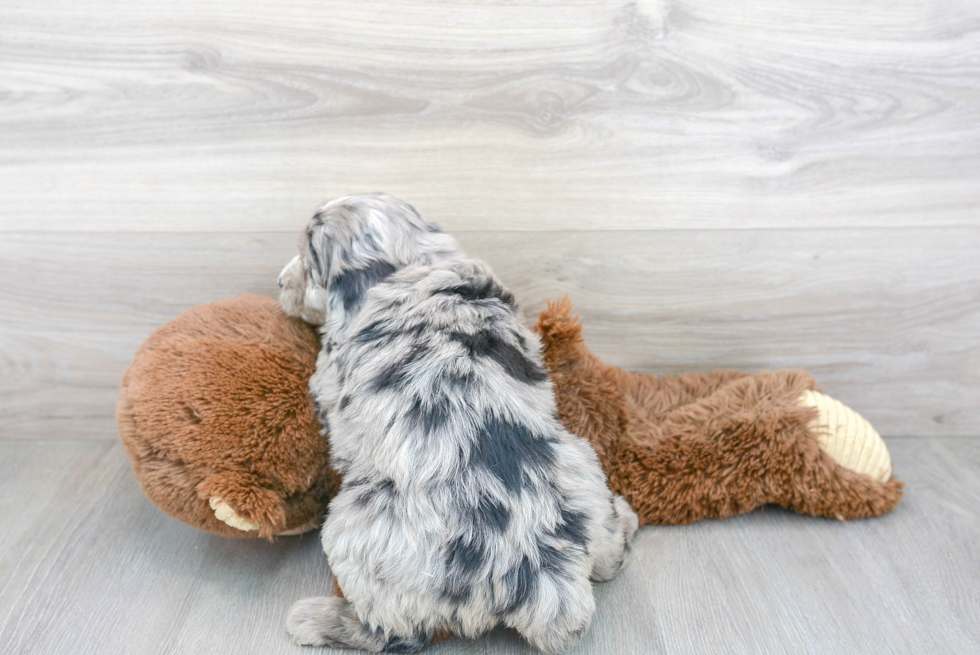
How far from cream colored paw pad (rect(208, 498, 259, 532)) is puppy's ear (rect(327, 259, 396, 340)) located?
465mm

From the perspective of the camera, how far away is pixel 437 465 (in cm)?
142

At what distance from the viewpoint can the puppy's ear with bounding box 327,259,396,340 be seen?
Result: 1605mm

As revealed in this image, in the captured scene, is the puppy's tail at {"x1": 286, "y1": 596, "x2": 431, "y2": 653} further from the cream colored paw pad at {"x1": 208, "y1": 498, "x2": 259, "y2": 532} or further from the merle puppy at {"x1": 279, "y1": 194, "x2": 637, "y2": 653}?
the cream colored paw pad at {"x1": 208, "y1": 498, "x2": 259, "y2": 532}

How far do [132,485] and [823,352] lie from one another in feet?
7.10

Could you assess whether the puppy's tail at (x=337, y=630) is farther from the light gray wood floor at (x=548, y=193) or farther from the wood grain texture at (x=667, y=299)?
the wood grain texture at (x=667, y=299)

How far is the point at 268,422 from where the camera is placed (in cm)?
171

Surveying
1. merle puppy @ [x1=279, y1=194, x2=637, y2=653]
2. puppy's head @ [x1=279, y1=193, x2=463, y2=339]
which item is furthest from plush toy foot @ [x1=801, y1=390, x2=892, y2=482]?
puppy's head @ [x1=279, y1=193, x2=463, y2=339]

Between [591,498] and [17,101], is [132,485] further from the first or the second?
[591,498]

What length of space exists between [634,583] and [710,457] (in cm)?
41

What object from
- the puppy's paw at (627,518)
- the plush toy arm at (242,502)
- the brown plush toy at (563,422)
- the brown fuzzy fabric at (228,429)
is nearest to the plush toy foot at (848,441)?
the brown plush toy at (563,422)

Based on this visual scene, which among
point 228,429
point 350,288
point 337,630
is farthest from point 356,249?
point 337,630

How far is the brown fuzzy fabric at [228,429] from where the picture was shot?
5.50ft

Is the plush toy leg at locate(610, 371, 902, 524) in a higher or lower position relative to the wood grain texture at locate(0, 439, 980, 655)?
higher

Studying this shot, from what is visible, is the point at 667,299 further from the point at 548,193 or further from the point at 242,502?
the point at 242,502
